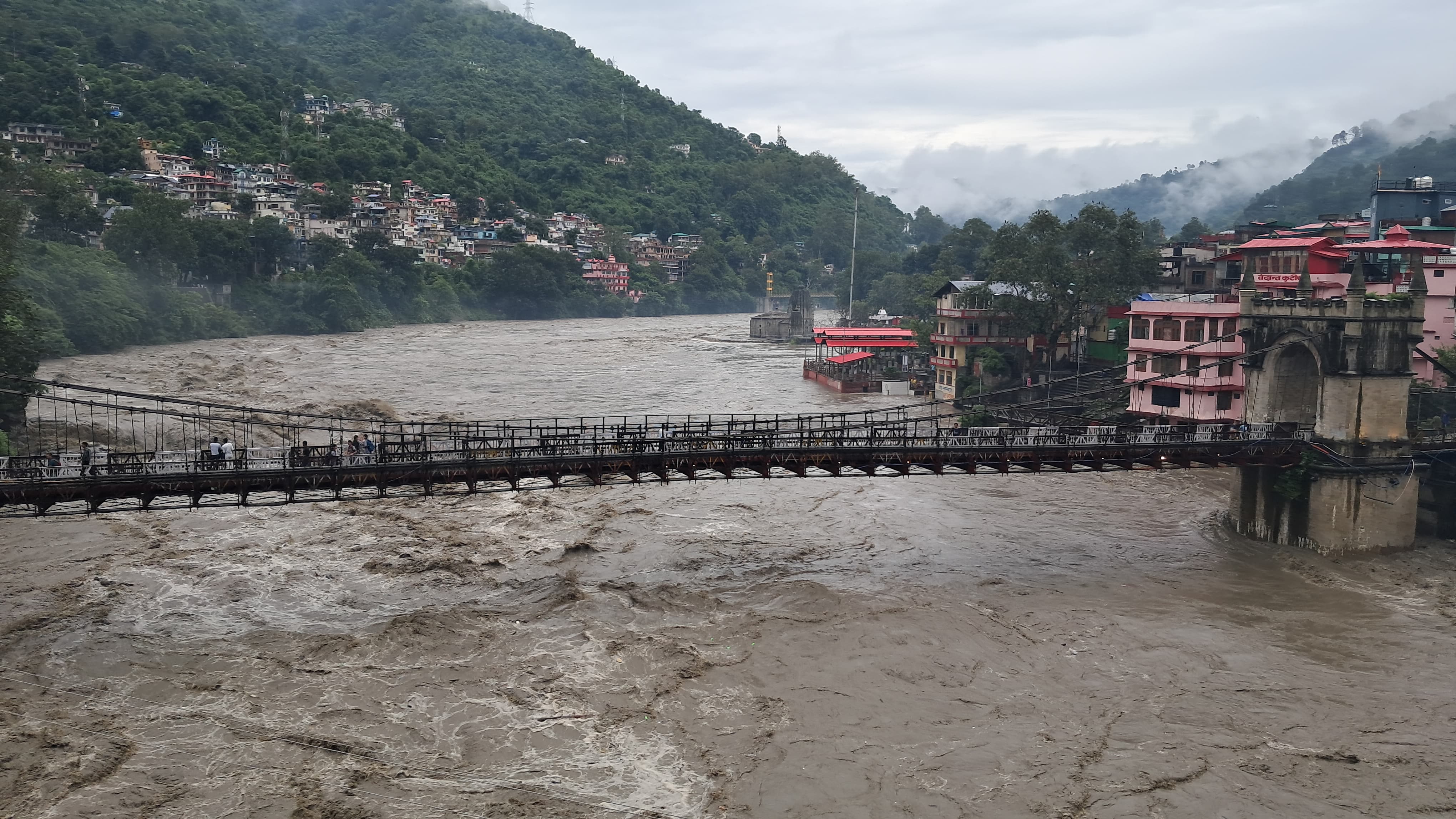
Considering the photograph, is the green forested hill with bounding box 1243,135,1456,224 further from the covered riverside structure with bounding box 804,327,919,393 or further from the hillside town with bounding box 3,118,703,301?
the hillside town with bounding box 3,118,703,301

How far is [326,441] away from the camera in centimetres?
4456

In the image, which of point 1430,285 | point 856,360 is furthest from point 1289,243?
point 856,360

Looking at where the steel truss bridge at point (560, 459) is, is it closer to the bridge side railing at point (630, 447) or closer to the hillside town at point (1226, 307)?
the bridge side railing at point (630, 447)

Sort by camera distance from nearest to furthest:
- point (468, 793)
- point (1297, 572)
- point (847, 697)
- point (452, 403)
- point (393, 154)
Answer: point (468, 793) < point (847, 697) < point (1297, 572) < point (452, 403) < point (393, 154)

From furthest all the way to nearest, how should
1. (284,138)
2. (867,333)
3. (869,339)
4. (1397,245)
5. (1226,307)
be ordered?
(284,138) < (867,333) < (869,339) < (1397,245) < (1226,307)

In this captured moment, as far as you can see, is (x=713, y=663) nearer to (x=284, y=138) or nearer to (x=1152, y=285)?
(x=1152, y=285)

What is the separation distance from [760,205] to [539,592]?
16320 centimetres

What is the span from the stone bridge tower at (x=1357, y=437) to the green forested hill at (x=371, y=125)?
9472 centimetres

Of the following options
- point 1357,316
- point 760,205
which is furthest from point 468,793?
point 760,205

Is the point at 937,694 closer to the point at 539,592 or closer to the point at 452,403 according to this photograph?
the point at 539,592

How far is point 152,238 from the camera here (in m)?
74.2

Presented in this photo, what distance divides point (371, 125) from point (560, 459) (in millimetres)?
123721

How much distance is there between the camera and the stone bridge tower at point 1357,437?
2992 cm

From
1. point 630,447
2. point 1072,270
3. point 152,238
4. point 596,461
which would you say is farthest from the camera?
point 152,238
